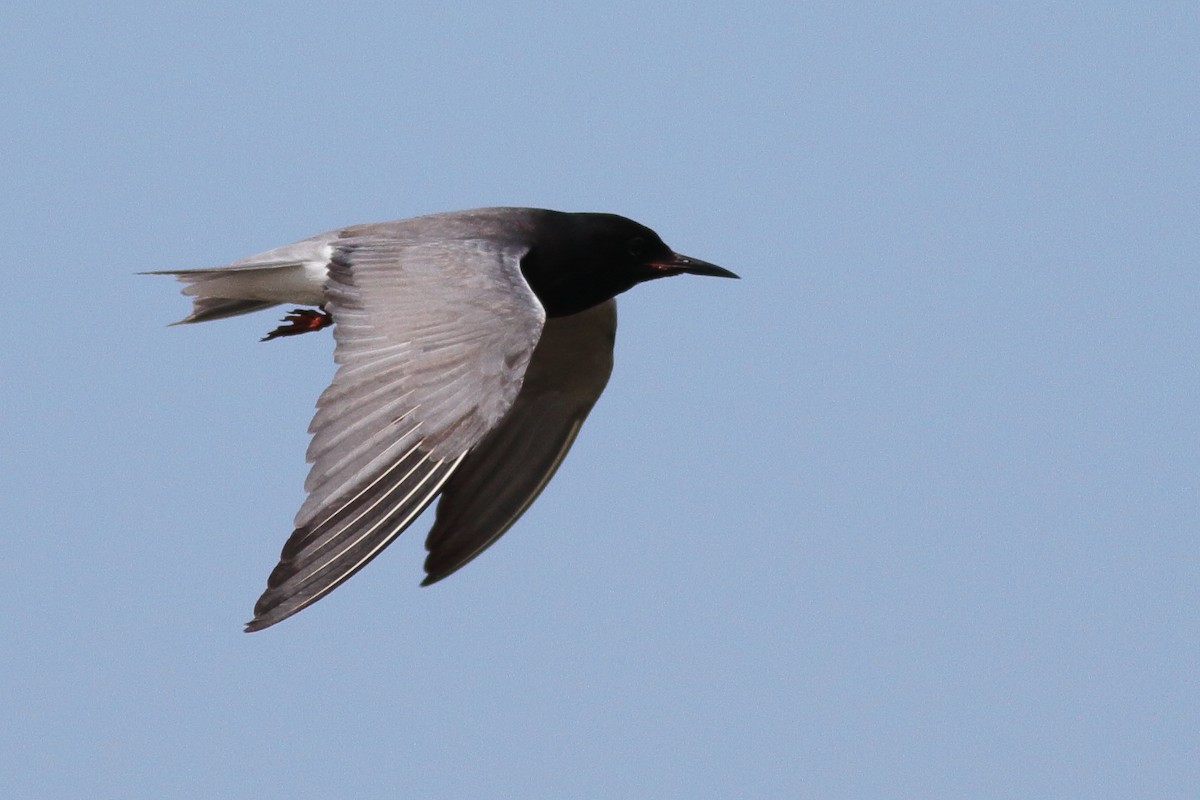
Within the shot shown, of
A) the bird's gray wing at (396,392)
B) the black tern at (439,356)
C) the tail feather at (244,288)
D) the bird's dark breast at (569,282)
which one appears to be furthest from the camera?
the bird's dark breast at (569,282)

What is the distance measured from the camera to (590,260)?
32.9ft

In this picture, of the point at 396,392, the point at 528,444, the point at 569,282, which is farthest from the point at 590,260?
the point at 396,392

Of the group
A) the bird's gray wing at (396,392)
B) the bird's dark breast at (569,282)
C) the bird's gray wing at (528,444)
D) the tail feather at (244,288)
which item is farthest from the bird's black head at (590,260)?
the tail feather at (244,288)

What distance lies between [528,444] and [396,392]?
118 inches

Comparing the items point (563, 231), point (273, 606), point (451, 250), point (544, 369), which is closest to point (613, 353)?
point (544, 369)

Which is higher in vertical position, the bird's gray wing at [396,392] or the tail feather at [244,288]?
the tail feather at [244,288]

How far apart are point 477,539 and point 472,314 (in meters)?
2.19

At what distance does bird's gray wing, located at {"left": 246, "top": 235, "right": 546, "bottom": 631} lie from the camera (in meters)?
7.09

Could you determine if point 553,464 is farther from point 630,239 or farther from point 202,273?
point 202,273

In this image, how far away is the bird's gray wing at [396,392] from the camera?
7.09m

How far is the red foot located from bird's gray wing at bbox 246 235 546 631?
111 cm

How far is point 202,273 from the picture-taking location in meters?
9.66

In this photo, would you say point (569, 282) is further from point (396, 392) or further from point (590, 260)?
point (396, 392)

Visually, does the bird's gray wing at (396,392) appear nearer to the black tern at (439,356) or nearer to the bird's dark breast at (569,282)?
the black tern at (439,356)
